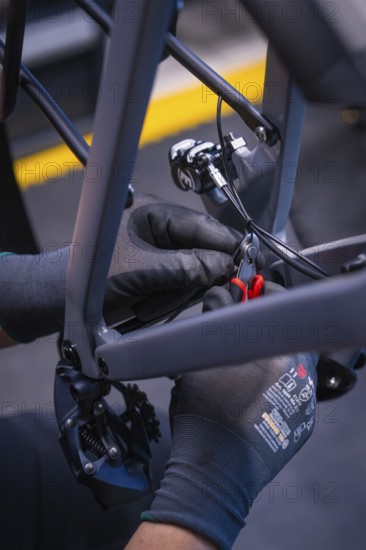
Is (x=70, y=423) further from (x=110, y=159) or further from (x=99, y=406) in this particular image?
(x=110, y=159)

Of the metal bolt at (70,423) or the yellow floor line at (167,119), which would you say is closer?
the metal bolt at (70,423)

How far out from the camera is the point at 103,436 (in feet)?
3.28

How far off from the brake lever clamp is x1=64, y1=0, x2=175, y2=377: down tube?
5cm

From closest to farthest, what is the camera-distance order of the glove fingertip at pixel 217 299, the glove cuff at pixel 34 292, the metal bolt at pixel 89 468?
1. the glove fingertip at pixel 217 299
2. the metal bolt at pixel 89 468
3. the glove cuff at pixel 34 292

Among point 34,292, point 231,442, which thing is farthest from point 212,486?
point 34,292

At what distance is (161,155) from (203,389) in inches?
66.6

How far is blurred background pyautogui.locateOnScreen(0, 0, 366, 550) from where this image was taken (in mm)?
1569

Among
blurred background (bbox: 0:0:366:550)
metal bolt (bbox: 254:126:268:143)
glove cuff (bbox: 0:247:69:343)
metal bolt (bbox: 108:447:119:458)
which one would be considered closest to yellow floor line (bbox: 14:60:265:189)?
blurred background (bbox: 0:0:366:550)

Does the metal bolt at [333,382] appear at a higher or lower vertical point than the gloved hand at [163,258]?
lower

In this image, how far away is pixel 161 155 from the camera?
2510mm

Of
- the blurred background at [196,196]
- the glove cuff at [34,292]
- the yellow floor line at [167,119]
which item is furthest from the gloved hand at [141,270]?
the yellow floor line at [167,119]

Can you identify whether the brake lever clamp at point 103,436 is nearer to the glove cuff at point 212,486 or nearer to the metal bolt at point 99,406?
the metal bolt at point 99,406

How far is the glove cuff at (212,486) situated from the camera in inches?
33.4

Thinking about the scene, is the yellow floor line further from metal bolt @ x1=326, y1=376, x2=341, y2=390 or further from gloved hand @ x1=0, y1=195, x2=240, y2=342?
metal bolt @ x1=326, y1=376, x2=341, y2=390
